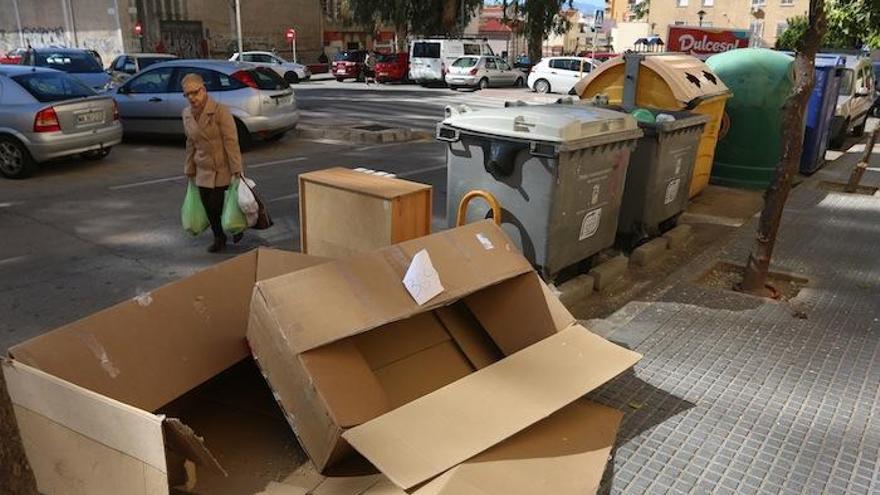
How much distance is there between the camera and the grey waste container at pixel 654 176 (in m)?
5.98

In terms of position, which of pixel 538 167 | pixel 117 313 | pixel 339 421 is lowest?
pixel 339 421

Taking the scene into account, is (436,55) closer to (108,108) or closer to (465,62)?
(465,62)

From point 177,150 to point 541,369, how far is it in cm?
1020

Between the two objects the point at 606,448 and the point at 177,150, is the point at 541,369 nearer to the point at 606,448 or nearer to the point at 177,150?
the point at 606,448

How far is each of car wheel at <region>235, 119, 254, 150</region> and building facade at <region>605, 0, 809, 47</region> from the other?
48.0 m

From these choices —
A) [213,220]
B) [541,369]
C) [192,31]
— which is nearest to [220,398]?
[541,369]

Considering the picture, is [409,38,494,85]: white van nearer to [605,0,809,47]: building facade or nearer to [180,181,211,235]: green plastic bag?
[180,181,211,235]: green plastic bag

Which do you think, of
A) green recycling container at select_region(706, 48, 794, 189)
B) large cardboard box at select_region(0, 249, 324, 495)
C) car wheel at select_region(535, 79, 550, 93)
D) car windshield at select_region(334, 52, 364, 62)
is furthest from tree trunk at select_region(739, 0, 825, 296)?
car windshield at select_region(334, 52, 364, 62)

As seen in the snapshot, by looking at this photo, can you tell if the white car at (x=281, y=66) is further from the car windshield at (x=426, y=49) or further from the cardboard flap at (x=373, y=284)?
the cardboard flap at (x=373, y=284)

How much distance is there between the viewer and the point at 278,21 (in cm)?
4212

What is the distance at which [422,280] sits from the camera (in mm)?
3221

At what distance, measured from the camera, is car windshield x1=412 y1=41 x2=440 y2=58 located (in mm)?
29594

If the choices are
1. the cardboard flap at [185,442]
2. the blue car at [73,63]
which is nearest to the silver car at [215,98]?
the blue car at [73,63]

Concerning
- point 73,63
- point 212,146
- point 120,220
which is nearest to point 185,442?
point 212,146
